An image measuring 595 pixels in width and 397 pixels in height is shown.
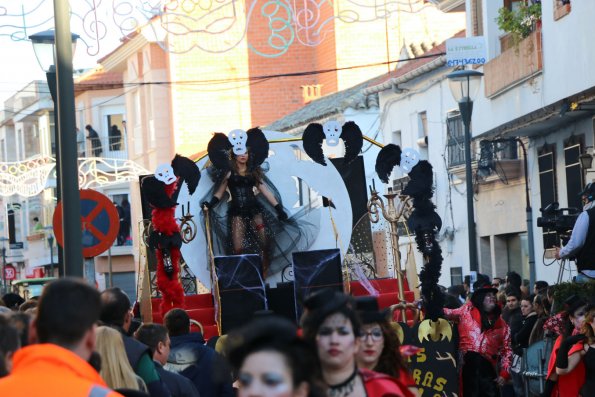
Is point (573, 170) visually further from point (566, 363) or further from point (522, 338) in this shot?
point (566, 363)

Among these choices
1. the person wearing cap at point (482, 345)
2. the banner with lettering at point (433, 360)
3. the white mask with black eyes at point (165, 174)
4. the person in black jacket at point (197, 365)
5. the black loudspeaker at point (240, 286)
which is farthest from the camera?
the white mask with black eyes at point (165, 174)

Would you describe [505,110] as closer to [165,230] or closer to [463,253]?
[463,253]

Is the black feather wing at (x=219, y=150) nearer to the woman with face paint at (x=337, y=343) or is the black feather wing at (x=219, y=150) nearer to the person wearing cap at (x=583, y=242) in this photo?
the person wearing cap at (x=583, y=242)

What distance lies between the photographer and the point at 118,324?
875 cm

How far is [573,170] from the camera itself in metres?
24.4

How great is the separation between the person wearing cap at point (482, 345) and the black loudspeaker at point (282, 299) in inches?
90.9

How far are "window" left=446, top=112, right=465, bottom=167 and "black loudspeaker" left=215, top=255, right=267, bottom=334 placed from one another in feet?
54.4

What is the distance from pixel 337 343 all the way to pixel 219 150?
10.5 metres

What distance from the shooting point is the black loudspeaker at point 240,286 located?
1559 centimetres

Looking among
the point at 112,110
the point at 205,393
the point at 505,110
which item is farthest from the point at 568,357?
the point at 112,110

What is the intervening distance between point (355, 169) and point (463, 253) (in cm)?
1462

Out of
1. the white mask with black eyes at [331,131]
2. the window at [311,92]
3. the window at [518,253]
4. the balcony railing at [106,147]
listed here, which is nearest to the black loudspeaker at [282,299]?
the white mask with black eyes at [331,131]

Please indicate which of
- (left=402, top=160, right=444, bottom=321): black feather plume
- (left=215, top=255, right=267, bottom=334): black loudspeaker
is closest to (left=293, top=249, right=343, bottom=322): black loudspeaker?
(left=215, top=255, right=267, bottom=334): black loudspeaker

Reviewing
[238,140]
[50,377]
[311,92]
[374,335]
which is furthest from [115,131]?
[50,377]
